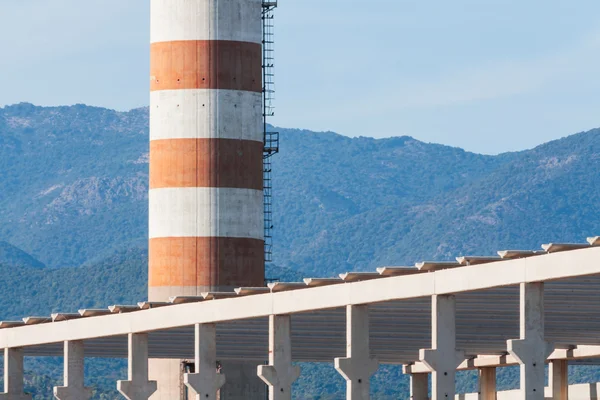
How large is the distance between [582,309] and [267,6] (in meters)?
23.1

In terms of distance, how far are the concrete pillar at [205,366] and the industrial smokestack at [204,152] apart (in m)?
13.3

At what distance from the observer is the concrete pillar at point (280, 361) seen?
3278cm

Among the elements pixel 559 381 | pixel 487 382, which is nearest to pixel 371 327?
pixel 559 381

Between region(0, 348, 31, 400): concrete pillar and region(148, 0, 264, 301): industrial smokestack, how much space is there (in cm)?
885

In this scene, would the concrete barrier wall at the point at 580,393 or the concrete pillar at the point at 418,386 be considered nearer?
the concrete barrier wall at the point at 580,393

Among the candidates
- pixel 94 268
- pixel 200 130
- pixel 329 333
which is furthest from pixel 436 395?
pixel 94 268

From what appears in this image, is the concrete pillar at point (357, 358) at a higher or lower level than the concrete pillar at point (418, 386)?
higher

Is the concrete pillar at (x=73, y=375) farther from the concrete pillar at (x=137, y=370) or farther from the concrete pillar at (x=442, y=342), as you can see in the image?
the concrete pillar at (x=442, y=342)

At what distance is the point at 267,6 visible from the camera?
5194 cm

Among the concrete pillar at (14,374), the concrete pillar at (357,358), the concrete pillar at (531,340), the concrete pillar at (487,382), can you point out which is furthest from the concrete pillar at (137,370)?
the concrete pillar at (531,340)

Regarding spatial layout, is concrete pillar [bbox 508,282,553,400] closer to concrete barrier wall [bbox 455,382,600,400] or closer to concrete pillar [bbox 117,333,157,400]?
concrete pillar [bbox 117,333,157,400]

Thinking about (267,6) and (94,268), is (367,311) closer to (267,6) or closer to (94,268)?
(267,6)

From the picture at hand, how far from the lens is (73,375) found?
126 feet

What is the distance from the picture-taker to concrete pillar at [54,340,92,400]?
126ft
